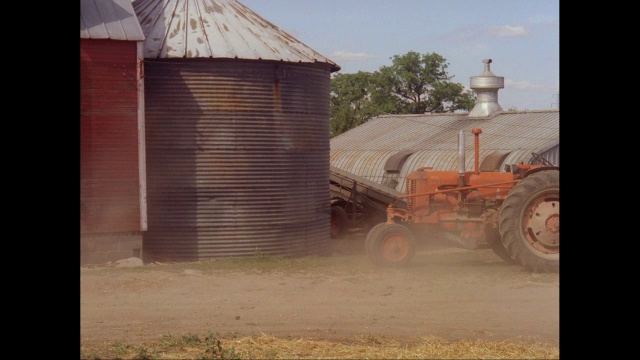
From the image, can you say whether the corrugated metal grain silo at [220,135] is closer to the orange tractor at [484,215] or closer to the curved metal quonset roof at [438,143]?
the orange tractor at [484,215]

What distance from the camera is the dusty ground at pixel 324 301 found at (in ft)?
36.0

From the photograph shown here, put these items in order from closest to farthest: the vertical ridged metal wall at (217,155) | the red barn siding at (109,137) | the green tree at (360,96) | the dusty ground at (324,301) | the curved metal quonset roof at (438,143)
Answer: the dusty ground at (324,301) < the red barn siding at (109,137) < the vertical ridged metal wall at (217,155) < the curved metal quonset roof at (438,143) < the green tree at (360,96)

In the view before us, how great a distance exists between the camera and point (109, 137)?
57.4 feet

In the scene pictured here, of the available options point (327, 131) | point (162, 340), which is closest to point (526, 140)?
point (327, 131)

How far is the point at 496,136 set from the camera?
30078 mm

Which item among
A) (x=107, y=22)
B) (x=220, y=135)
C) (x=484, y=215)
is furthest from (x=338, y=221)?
(x=107, y=22)

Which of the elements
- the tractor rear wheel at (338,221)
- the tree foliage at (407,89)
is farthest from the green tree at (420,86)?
the tractor rear wheel at (338,221)

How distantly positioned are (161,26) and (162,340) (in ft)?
34.9

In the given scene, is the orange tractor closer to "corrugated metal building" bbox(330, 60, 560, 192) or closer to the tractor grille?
the tractor grille

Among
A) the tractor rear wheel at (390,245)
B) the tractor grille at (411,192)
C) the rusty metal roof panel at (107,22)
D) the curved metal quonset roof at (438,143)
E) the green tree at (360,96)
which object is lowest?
the tractor rear wheel at (390,245)

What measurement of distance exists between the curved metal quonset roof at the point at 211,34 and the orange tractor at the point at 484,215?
14.4ft

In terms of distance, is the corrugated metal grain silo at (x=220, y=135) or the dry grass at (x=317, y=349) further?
the corrugated metal grain silo at (x=220, y=135)

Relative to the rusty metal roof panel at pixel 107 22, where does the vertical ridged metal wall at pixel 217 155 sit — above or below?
below

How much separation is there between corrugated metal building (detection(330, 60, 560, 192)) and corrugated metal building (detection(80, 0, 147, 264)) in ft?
40.1
